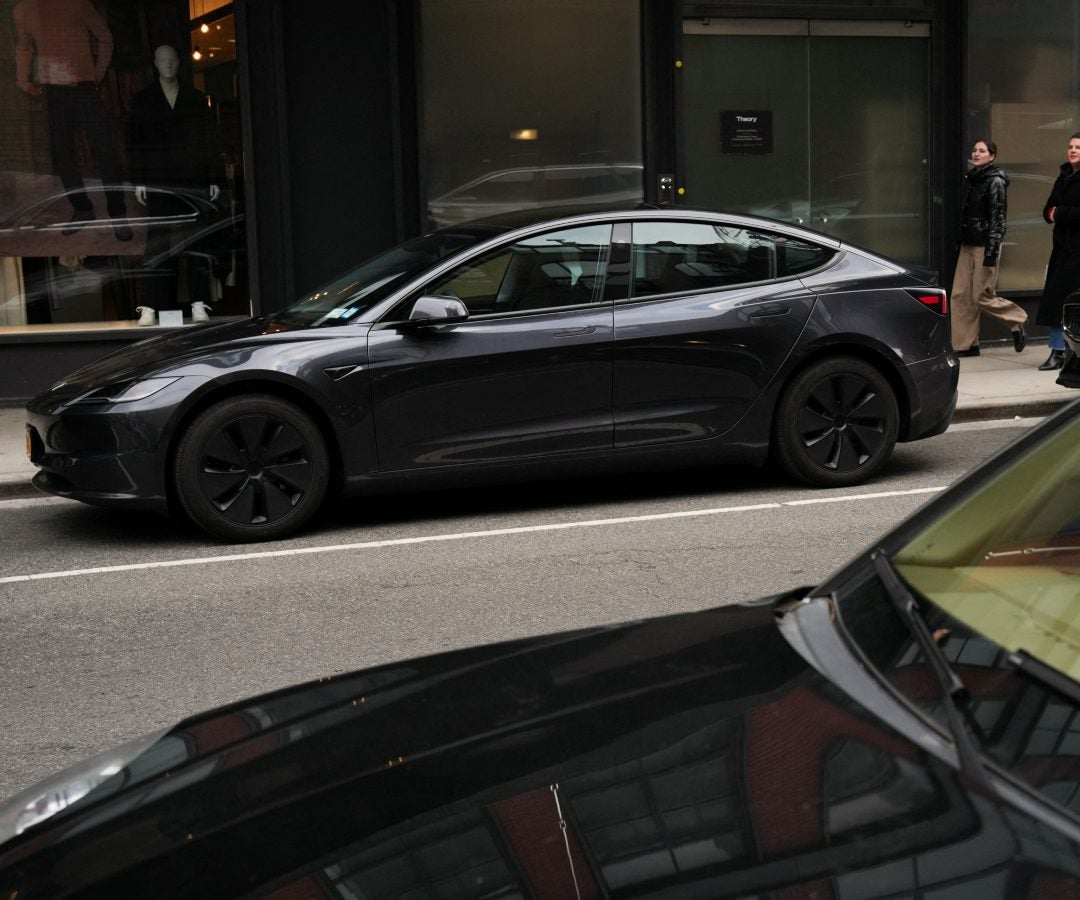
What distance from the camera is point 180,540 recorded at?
8.08 m

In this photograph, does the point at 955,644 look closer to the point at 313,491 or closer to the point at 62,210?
the point at 313,491

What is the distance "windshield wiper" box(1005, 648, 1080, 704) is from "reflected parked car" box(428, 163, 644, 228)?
11493 mm

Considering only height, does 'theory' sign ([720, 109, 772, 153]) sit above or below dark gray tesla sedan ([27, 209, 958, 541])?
above

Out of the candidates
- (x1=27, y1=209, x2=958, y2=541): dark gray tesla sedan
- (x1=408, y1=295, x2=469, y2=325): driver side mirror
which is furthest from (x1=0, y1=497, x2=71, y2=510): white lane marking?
(x1=408, y1=295, x2=469, y2=325): driver side mirror

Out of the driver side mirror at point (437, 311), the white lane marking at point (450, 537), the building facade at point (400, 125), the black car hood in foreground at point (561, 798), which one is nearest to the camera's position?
the black car hood in foreground at point (561, 798)

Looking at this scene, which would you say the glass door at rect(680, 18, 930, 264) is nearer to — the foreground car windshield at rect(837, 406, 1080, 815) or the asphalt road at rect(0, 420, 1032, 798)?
the asphalt road at rect(0, 420, 1032, 798)

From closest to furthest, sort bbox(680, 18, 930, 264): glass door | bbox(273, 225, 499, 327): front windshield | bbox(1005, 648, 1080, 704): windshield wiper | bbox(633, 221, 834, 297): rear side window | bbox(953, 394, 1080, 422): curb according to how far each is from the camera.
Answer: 1. bbox(1005, 648, 1080, 704): windshield wiper
2. bbox(273, 225, 499, 327): front windshield
3. bbox(633, 221, 834, 297): rear side window
4. bbox(953, 394, 1080, 422): curb
5. bbox(680, 18, 930, 264): glass door

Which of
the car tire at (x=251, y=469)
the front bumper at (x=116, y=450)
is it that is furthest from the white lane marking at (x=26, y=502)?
the car tire at (x=251, y=469)

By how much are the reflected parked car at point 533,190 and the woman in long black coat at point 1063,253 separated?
12.0 feet

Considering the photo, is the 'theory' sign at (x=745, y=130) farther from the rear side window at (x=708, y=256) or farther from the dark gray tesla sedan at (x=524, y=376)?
the rear side window at (x=708, y=256)

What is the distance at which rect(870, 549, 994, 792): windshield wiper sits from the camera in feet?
6.40

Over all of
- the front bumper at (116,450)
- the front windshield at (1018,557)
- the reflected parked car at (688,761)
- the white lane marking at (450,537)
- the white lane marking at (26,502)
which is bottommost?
the white lane marking at (26,502)

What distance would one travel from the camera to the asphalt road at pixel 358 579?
551 centimetres

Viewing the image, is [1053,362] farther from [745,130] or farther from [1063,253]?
[745,130]
